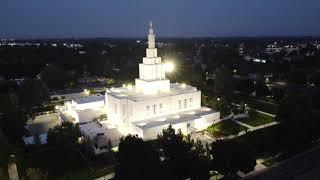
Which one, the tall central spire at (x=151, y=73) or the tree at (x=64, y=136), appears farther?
the tall central spire at (x=151, y=73)

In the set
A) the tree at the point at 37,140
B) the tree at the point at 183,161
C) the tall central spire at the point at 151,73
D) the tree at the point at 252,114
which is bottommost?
the tree at the point at 37,140

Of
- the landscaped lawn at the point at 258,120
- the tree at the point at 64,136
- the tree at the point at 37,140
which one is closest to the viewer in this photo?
the tree at the point at 64,136

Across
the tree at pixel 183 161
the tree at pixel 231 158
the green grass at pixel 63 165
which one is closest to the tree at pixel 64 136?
the green grass at pixel 63 165

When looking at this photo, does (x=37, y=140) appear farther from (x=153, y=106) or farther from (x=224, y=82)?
(x=224, y=82)

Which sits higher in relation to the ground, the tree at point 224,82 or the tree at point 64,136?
the tree at point 224,82

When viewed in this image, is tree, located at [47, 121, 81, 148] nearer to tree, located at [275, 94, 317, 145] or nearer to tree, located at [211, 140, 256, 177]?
tree, located at [211, 140, 256, 177]

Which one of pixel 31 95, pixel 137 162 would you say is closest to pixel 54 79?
pixel 31 95

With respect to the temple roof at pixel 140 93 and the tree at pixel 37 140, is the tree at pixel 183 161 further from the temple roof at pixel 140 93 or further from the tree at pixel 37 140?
the tree at pixel 37 140

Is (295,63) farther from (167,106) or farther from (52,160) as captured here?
(52,160)
